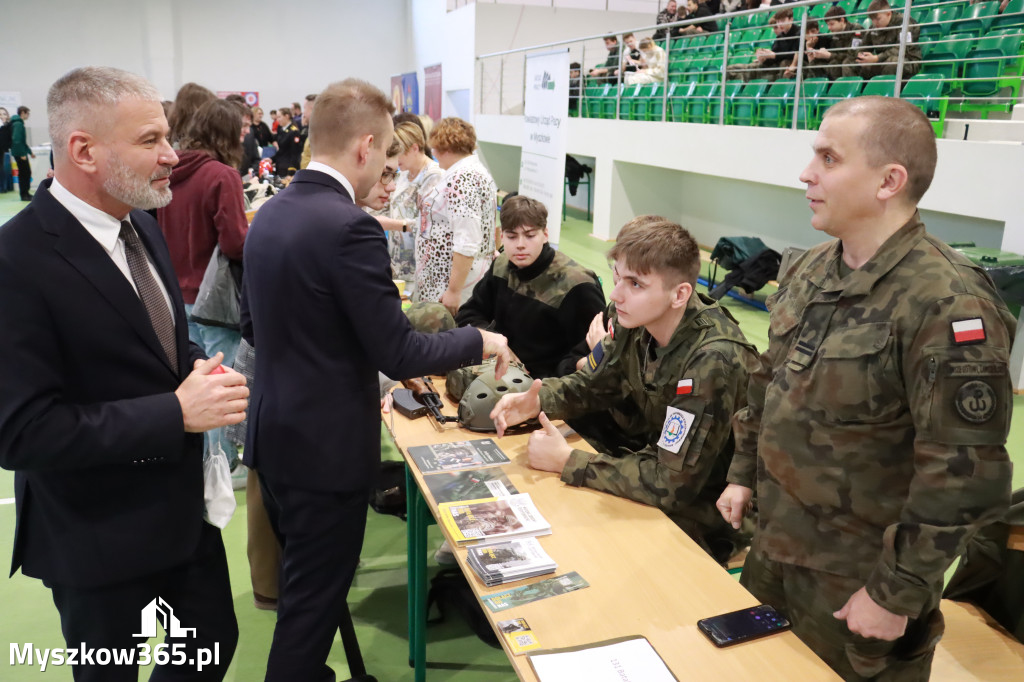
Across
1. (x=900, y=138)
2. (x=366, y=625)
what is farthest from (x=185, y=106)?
(x=900, y=138)

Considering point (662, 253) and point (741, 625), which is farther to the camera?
point (662, 253)

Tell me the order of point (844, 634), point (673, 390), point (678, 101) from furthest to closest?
point (678, 101) → point (673, 390) → point (844, 634)

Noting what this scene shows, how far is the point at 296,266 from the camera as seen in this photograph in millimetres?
1724

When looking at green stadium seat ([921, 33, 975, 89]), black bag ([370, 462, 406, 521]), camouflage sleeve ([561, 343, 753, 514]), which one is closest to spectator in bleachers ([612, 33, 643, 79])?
green stadium seat ([921, 33, 975, 89])

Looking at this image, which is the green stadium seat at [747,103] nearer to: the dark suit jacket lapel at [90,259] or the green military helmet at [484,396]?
the green military helmet at [484,396]

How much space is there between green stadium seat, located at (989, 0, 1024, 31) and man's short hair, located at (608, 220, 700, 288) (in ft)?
15.1

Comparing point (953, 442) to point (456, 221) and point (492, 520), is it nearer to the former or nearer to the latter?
point (492, 520)

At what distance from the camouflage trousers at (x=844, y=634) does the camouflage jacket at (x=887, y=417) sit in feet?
0.17

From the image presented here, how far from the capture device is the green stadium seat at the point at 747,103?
6781mm

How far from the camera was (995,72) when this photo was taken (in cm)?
523

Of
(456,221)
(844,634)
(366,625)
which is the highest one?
(456,221)

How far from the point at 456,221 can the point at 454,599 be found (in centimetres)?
175

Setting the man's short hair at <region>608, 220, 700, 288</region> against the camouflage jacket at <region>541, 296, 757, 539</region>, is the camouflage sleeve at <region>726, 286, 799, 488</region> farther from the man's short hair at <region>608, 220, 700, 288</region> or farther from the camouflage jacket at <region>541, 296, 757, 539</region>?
the man's short hair at <region>608, 220, 700, 288</region>

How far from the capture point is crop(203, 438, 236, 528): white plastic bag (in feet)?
5.68
